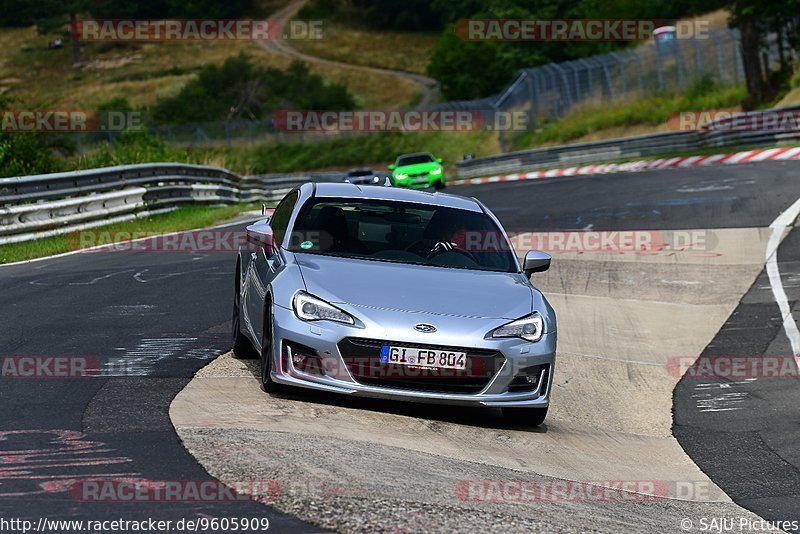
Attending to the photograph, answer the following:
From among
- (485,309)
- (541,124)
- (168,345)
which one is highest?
Answer: (485,309)

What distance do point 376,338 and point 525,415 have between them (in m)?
1.29

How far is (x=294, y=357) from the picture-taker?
828cm

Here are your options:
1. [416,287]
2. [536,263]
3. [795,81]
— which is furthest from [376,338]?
[795,81]

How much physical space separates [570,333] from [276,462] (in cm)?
716

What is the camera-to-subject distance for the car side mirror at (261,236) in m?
9.33

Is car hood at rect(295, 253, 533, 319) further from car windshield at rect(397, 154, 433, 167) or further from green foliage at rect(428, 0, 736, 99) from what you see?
green foliage at rect(428, 0, 736, 99)

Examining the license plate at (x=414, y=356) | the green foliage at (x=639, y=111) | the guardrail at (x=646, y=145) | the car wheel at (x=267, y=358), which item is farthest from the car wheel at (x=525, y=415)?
the green foliage at (x=639, y=111)


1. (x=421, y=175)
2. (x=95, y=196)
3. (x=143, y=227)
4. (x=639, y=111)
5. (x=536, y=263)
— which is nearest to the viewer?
(x=536, y=263)

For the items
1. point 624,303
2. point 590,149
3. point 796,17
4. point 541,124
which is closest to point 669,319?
→ point 624,303

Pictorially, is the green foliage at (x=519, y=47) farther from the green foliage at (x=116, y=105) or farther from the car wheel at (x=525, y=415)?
the car wheel at (x=525, y=415)

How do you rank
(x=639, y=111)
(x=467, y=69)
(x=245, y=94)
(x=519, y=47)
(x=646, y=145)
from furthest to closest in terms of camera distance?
(x=245, y=94)
(x=467, y=69)
(x=519, y=47)
(x=639, y=111)
(x=646, y=145)

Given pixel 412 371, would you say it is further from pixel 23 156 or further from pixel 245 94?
pixel 245 94

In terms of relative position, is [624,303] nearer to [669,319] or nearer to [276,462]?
[669,319]

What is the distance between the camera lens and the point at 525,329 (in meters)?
8.54
